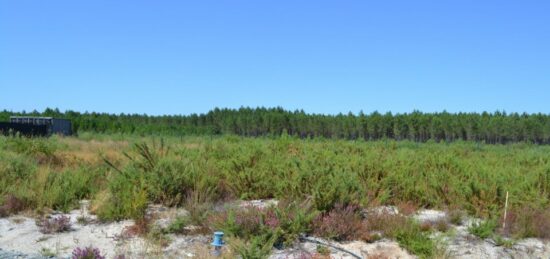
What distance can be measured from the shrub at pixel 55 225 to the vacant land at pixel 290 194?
0.20 ft

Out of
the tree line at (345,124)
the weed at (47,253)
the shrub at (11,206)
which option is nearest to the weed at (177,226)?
the weed at (47,253)

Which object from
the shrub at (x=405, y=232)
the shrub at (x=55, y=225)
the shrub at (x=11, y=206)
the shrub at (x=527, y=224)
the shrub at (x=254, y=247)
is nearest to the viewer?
the shrub at (x=254, y=247)

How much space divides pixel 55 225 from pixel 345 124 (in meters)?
98.7

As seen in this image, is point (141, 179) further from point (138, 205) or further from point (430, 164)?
point (430, 164)

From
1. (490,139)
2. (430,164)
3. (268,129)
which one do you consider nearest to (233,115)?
(268,129)

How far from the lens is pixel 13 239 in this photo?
318 inches

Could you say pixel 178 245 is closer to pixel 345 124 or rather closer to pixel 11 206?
pixel 11 206

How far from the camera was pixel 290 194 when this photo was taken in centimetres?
912

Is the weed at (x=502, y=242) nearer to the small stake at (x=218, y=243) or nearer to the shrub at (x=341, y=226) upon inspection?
the shrub at (x=341, y=226)

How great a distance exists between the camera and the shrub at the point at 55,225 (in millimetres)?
8242

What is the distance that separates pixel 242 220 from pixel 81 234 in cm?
252

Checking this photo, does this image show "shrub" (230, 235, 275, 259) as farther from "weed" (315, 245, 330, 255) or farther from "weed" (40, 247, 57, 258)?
"weed" (40, 247, 57, 258)

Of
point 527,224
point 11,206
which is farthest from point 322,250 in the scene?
point 11,206

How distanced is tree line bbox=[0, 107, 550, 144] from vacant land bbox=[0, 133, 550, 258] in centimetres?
6523
